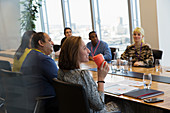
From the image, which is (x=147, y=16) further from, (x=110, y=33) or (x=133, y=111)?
(x=133, y=111)

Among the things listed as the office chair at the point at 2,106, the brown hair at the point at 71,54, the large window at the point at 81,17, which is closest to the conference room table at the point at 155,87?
the brown hair at the point at 71,54

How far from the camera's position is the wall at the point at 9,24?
1.35 m

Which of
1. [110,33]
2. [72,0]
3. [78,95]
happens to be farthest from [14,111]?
[72,0]

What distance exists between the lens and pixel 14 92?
4.66 ft

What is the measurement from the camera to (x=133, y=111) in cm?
278

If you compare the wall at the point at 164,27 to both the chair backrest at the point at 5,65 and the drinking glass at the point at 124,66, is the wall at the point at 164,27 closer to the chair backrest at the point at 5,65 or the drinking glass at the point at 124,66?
the drinking glass at the point at 124,66

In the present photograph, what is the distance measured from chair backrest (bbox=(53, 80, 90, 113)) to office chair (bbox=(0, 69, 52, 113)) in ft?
1.12

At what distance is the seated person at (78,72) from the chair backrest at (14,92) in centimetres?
62

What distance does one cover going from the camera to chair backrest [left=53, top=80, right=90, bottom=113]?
1.73 meters

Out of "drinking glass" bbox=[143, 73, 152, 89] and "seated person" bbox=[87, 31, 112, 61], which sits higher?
"seated person" bbox=[87, 31, 112, 61]

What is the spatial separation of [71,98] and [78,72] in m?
0.31

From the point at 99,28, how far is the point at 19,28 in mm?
5950

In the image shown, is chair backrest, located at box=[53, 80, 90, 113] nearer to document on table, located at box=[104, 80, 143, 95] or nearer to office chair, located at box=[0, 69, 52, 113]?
office chair, located at box=[0, 69, 52, 113]

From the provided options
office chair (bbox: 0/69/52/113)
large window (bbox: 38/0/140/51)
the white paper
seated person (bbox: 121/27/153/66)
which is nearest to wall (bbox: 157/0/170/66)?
large window (bbox: 38/0/140/51)
